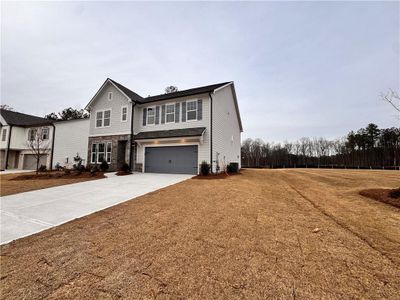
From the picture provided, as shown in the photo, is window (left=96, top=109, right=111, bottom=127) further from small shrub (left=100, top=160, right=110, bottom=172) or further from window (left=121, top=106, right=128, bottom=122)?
small shrub (left=100, top=160, right=110, bottom=172)

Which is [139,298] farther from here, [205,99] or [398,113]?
[205,99]

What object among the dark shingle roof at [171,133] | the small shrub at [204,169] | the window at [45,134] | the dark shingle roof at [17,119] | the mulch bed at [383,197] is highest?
the dark shingle roof at [17,119]

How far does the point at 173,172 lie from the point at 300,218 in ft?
36.0

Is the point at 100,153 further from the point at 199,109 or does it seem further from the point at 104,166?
the point at 199,109

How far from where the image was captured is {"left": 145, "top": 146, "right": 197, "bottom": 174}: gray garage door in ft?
45.1

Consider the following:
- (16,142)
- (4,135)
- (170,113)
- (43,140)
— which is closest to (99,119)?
(170,113)

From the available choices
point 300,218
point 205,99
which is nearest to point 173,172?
point 205,99

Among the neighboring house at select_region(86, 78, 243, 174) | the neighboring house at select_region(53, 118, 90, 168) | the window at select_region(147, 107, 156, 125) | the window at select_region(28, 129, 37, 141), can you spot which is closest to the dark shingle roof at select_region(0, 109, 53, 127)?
the window at select_region(28, 129, 37, 141)

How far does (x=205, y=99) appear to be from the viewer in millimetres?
13719

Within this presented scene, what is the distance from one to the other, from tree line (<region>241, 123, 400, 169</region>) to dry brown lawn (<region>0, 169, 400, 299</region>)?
140ft

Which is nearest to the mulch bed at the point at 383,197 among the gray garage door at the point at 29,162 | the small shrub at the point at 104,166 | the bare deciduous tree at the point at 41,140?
the small shrub at the point at 104,166

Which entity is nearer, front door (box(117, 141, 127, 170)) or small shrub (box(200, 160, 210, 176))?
small shrub (box(200, 160, 210, 176))

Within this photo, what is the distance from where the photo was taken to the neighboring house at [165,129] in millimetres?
13586

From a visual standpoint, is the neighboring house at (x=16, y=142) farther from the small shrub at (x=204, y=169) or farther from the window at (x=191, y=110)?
the small shrub at (x=204, y=169)
